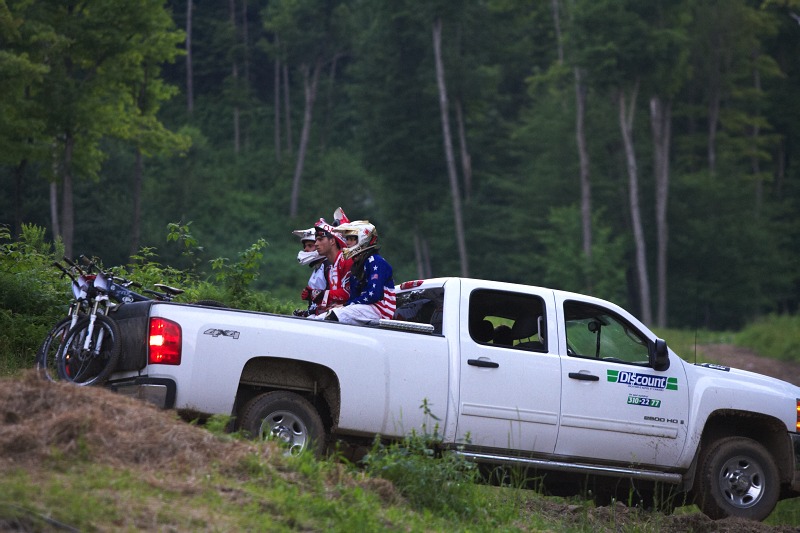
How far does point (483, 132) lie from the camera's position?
63.9 m

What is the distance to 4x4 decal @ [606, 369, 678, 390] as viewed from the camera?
10.4 metres

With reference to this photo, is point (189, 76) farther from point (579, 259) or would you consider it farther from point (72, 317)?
point (72, 317)

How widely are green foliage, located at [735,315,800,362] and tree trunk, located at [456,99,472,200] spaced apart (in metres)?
23.6

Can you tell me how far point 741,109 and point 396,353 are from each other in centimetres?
5722

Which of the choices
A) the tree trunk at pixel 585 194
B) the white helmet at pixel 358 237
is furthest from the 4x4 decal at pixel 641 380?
the tree trunk at pixel 585 194

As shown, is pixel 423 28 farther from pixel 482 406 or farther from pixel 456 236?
pixel 482 406

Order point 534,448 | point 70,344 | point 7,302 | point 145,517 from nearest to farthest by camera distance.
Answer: point 145,517 < point 70,344 < point 534,448 < point 7,302

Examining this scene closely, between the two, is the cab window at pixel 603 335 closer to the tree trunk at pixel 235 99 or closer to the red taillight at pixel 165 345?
the red taillight at pixel 165 345

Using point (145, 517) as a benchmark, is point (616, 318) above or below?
above

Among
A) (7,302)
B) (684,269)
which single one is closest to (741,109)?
(684,269)

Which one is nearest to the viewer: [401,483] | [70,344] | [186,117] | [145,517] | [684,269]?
[145,517]

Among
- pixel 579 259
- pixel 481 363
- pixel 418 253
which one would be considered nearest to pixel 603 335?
pixel 481 363

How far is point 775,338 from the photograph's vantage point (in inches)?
1492

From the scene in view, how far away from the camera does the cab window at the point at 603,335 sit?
10.5 meters
